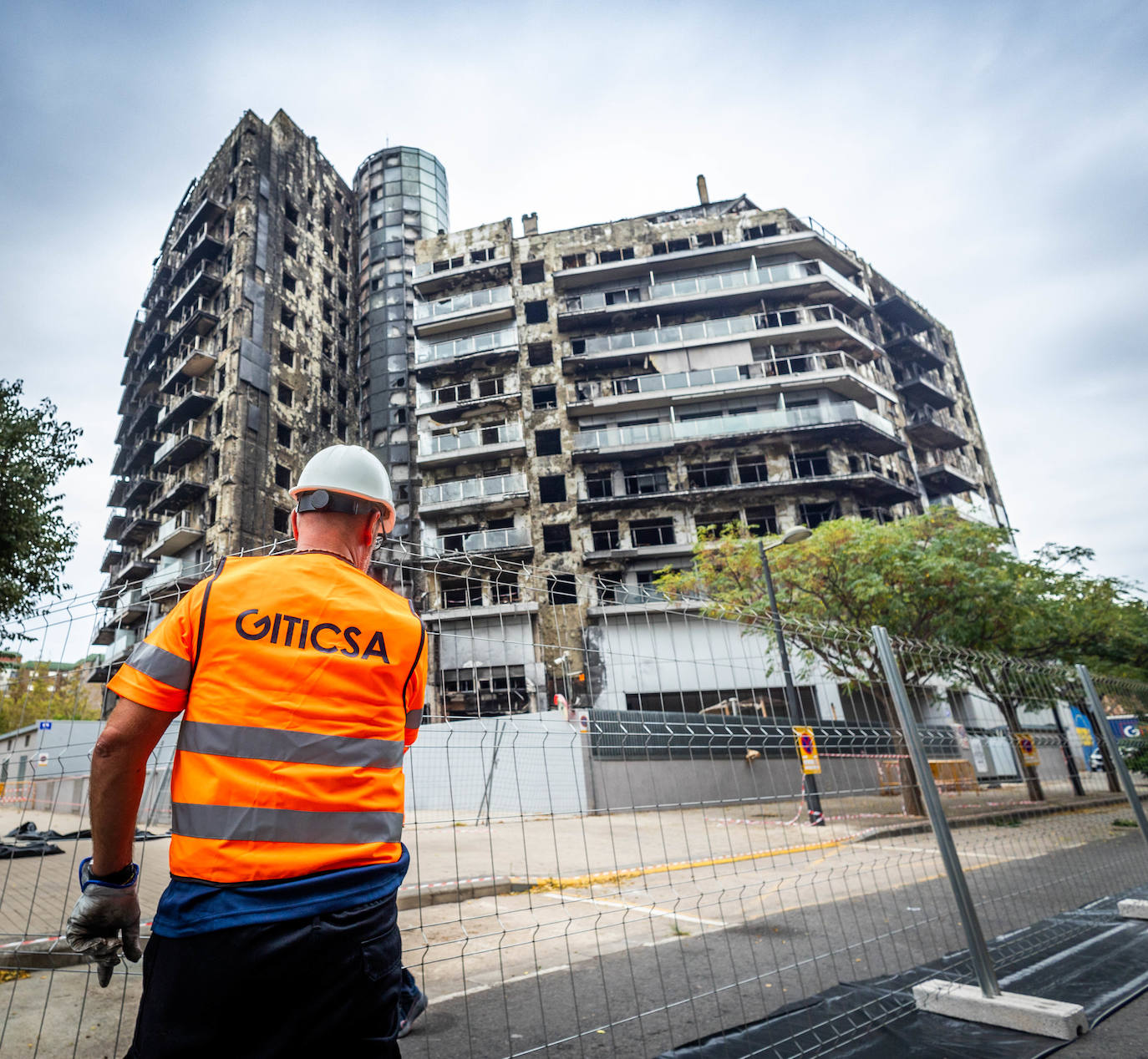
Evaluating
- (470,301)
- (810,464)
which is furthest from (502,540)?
(810,464)

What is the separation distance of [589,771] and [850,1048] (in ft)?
5.65

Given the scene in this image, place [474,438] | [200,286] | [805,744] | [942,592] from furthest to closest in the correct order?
[200,286], [474,438], [942,592], [805,744]

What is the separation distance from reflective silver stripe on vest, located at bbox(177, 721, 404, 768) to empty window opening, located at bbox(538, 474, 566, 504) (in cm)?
3381

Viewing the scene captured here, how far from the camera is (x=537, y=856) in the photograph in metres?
10.7

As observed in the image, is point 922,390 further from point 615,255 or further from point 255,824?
point 255,824

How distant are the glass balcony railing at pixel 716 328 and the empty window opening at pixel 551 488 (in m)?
7.13

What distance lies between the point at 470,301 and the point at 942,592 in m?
31.3

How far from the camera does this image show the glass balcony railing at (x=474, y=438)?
3588 centimetres

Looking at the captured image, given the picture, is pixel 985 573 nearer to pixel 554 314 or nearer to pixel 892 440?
pixel 892 440

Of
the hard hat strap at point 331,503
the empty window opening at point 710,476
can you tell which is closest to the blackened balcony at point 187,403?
the empty window opening at point 710,476

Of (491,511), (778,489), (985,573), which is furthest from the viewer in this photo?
(491,511)

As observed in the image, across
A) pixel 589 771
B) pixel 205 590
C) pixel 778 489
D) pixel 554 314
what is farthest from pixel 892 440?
pixel 205 590

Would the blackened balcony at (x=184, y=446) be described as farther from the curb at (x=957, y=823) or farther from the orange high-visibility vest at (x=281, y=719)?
the orange high-visibility vest at (x=281, y=719)

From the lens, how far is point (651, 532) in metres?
34.7
